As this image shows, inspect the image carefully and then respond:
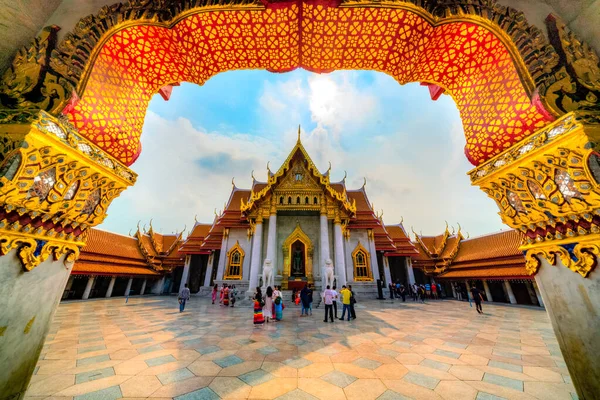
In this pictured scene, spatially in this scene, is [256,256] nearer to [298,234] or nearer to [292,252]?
[292,252]

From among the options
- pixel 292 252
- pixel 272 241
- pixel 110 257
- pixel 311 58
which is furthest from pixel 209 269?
pixel 311 58

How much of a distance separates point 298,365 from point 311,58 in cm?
461

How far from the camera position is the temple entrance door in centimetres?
1385

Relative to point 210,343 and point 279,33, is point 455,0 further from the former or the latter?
point 210,343

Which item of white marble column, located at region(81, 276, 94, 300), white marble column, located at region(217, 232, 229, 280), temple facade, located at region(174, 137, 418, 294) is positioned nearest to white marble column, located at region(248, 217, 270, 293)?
temple facade, located at region(174, 137, 418, 294)

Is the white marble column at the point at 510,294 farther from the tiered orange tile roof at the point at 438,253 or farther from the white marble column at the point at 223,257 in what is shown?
the white marble column at the point at 223,257

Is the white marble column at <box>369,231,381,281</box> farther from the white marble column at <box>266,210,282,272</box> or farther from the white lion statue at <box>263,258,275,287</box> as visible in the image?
the white lion statue at <box>263,258,275,287</box>

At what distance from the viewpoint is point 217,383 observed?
2.84m

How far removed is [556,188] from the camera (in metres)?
1.94

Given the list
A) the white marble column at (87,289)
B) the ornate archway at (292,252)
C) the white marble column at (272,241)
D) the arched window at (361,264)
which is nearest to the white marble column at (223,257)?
the white marble column at (272,241)

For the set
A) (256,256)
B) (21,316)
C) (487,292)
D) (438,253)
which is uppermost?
(438,253)

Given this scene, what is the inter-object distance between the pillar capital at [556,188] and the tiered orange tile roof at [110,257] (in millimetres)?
21413

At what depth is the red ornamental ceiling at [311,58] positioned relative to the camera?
235 cm

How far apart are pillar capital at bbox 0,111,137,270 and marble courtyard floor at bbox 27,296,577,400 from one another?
6.49ft
